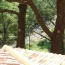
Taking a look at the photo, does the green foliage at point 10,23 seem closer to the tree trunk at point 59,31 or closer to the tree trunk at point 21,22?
the tree trunk at point 21,22

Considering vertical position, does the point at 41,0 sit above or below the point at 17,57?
above

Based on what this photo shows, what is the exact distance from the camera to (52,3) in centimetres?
1997

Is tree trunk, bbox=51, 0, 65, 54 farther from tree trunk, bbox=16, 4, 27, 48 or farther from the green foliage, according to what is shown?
the green foliage

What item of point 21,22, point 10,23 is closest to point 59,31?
point 21,22

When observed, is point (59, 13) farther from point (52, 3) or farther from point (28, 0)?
point (52, 3)

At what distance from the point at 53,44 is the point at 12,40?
13.5 m

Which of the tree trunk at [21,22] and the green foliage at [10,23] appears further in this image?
the green foliage at [10,23]

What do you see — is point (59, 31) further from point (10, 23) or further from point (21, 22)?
point (10, 23)

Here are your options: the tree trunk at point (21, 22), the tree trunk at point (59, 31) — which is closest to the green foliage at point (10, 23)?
the tree trunk at point (21, 22)

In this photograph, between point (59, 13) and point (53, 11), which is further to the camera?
point (53, 11)

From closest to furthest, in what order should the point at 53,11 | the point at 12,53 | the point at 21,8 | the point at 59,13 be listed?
the point at 12,53 → the point at 59,13 → the point at 21,8 → the point at 53,11

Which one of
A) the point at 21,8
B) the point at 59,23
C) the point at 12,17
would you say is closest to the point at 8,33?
the point at 12,17

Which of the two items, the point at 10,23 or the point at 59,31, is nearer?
the point at 59,31

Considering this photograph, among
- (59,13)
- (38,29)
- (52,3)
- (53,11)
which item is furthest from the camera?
(38,29)
